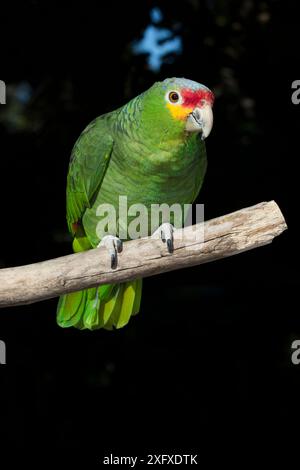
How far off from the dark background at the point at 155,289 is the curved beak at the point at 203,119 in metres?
1.19

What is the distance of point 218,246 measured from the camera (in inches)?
92.3

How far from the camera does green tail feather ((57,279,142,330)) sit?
9.78ft

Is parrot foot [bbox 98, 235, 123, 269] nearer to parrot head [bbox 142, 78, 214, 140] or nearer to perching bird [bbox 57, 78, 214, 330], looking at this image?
perching bird [bbox 57, 78, 214, 330]

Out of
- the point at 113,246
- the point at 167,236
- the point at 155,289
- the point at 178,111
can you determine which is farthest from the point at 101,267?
the point at 155,289

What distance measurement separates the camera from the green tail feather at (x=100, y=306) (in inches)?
117

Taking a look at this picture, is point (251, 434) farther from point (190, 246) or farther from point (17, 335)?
point (190, 246)

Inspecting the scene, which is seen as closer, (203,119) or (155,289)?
(203,119)

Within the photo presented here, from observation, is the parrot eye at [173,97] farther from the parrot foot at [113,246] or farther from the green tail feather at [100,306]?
the green tail feather at [100,306]

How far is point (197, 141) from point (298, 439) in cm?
177

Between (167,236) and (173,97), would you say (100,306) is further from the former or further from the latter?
(173,97)

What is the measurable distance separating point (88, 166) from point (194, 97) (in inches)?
23.6

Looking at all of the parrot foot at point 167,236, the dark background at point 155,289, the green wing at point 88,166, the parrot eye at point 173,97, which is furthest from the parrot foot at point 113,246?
the dark background at point 155,289

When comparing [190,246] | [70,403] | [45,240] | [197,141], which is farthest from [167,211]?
[70,403]

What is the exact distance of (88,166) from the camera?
9.48 feet
